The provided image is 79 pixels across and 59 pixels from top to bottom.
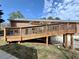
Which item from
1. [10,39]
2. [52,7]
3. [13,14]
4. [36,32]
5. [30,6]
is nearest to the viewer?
[10,39]

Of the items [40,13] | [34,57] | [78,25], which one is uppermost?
[40,13]

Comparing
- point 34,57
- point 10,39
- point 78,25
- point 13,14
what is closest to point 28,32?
point 10,39

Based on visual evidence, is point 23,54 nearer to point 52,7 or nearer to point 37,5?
point 37,5

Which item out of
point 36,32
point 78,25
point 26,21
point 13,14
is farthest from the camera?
point 13,14

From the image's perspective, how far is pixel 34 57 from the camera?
27.0 feet

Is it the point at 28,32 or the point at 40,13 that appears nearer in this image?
the point at 28,32

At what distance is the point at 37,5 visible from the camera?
2426 inches

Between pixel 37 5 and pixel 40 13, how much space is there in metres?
2.57

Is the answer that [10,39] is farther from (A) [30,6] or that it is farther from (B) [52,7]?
(B) [52,7]

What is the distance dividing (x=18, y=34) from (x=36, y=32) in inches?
82.8

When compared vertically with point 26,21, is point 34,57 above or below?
below

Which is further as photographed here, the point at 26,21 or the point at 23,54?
the point at 26,21

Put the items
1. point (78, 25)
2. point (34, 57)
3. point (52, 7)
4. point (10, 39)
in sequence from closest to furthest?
1. point (34, 57)
2. point (10, 39)
3. point (78, 25)
4. point (52, 7)

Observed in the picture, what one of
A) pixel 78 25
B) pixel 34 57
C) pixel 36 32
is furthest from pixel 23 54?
pixel 78 25
